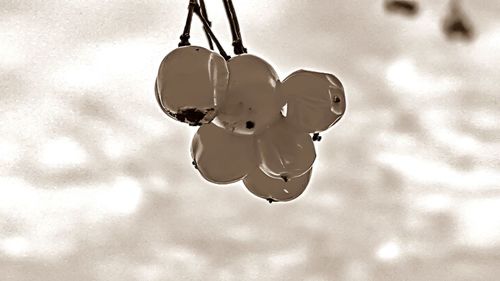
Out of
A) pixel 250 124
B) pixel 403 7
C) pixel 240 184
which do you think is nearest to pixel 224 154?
pixel 250 124

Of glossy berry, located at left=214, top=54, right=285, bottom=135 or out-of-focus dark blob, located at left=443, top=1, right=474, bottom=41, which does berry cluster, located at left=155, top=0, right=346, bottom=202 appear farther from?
out-of-focus dark blob, located at left=443, top=1, right=474, bottom=41

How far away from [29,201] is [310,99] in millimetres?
1229

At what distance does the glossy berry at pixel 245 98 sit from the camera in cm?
85

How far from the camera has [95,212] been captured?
1987mm

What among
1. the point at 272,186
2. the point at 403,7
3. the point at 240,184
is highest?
the point at 240,184

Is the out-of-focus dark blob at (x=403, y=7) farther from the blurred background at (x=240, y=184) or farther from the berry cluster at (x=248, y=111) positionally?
the blurred background at (x=240, y=184)

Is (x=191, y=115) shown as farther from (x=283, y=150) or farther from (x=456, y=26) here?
(x=456, y=26)

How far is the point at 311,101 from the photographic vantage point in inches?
34.6

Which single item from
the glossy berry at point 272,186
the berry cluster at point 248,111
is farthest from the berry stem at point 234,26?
the glossy berry at point 272,186

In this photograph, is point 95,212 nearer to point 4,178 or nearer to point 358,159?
point 4,178

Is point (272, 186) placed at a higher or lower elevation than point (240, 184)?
lower

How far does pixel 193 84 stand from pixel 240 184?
1170mm

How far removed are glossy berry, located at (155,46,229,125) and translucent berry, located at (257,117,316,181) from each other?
8 centimetres

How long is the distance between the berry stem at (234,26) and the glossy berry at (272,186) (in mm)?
127
